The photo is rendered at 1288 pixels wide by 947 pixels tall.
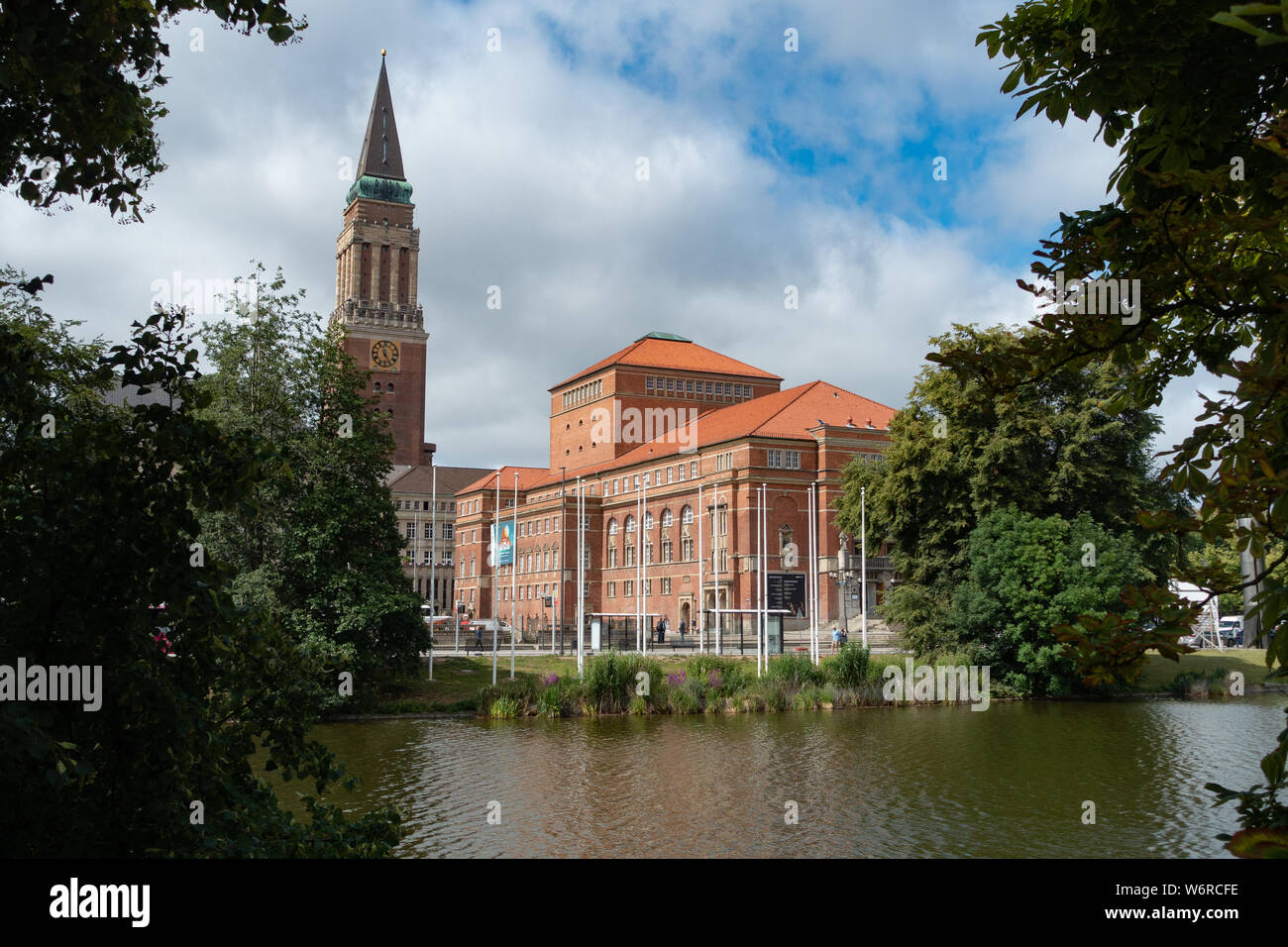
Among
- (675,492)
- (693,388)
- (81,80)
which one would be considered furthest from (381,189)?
(81,80)

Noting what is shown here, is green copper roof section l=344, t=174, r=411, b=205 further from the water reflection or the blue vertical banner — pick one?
the water reflection

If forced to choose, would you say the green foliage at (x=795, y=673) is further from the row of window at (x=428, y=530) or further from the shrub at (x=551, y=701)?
the row of window at (x=428, y=530)

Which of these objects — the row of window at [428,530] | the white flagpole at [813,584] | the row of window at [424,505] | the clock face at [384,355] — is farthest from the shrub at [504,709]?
the row of window at [428,530]

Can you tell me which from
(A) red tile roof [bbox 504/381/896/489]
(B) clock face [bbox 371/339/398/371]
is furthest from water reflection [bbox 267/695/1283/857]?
(B) clock face [bbox 371/339/398/371]

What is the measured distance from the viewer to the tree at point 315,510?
3475cm

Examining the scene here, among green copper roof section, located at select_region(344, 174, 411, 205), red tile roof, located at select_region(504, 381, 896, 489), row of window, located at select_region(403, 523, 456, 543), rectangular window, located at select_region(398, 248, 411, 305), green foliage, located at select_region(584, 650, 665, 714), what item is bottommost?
green foliage, located at select_region(584, 650, 665, 714)

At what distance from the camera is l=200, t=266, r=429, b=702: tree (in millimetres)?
34750

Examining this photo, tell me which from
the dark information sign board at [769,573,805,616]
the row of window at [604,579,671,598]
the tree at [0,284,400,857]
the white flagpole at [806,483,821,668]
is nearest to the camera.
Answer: the tree at [0,284,400,857]

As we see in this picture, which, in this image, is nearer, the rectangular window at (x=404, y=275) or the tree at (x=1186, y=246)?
the tree at (x=1186, y=246)

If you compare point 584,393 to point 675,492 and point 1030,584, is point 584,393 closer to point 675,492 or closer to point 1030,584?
point 675,492

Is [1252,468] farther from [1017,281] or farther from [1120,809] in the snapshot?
[1120,809]

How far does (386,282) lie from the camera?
130 metres

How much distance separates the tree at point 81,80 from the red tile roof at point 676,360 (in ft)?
324

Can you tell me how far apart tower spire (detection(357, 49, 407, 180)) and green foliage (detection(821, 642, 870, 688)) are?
348ft
